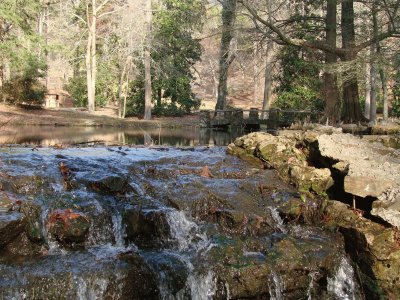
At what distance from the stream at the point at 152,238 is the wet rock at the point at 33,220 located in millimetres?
12

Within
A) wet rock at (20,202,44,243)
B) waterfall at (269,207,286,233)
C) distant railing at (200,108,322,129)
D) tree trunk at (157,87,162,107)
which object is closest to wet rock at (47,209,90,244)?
wet rock at (20,202,44,243)

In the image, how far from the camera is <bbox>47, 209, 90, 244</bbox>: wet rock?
5113 mm

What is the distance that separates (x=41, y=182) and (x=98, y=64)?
1014 inches

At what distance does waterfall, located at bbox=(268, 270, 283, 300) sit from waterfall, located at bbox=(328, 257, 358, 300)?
703 mm

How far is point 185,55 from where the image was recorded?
3136 centimetres

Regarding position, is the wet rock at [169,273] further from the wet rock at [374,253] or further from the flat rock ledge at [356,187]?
the wet rock at [374,253]

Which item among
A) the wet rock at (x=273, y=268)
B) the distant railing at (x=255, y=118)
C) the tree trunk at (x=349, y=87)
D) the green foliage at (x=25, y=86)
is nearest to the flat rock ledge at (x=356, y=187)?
the wet rock at (x=273, y=268)

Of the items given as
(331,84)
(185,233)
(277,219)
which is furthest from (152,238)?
(331,84)

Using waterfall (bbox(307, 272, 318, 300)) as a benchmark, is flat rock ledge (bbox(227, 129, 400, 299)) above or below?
above

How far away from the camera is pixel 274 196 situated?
6684 millimetres

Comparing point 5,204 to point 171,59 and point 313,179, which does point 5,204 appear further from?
point 171,59

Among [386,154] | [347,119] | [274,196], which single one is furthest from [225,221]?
[347,119]

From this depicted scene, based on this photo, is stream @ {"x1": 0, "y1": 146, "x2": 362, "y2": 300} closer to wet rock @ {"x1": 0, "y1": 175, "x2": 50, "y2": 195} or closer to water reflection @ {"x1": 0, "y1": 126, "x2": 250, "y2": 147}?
wet rock @ {"x1": 0, "y1": 175, "x2": 50, "y2": 195}

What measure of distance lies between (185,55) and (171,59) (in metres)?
1.95
